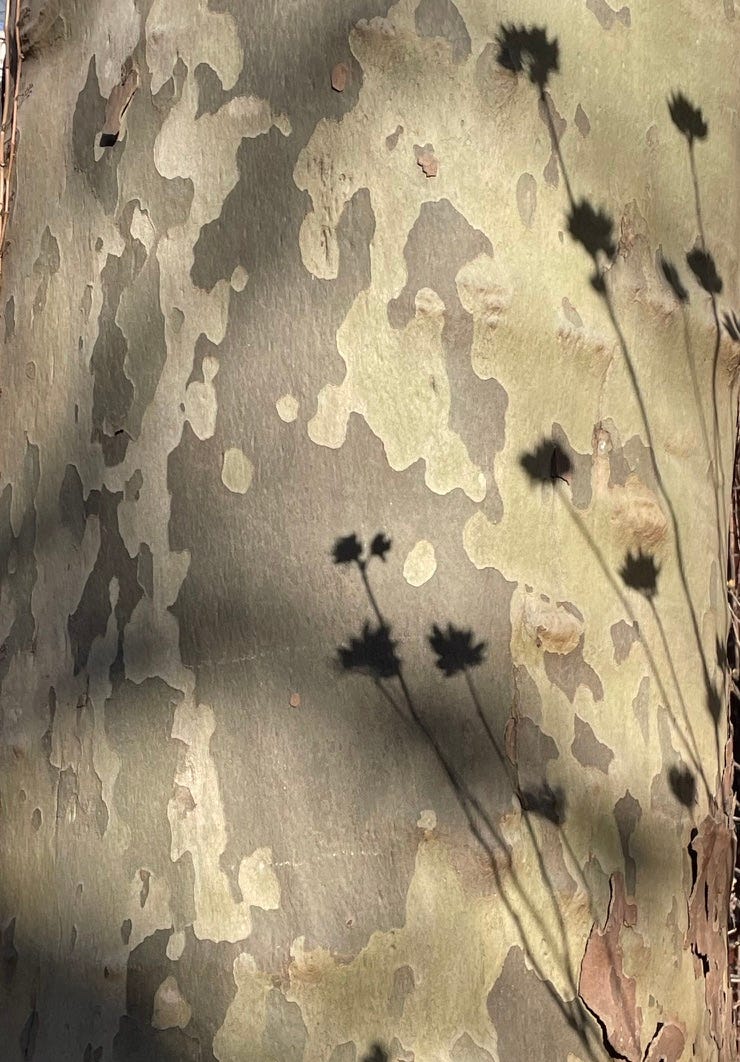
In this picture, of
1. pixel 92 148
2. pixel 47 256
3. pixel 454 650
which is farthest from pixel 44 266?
pixel 454 650

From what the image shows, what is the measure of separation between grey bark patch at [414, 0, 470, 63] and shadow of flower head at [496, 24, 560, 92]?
0.04 meters

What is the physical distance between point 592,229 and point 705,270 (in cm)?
17

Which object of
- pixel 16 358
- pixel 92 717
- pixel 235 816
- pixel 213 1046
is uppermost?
pixel 16 358

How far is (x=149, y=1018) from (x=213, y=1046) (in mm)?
65

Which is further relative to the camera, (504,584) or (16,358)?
(16,358)

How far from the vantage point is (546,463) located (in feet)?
3.55

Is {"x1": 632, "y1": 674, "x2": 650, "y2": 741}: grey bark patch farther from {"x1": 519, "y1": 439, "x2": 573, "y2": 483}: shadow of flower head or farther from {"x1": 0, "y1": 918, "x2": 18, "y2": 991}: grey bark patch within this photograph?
{"x1": 0, "y1": 918, "x2": 18, "y2": 991}: grey bark patch

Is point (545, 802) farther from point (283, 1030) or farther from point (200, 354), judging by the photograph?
point (200, 354)

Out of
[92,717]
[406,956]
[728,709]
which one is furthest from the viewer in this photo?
[728,709]

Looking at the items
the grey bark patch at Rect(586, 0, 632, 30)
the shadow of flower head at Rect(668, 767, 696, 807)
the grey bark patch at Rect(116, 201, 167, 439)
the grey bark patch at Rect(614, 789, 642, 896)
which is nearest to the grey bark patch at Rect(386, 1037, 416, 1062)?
the grey bark patch at Rect(614, 789, 642, 896)

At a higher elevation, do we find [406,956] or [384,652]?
[384,652]

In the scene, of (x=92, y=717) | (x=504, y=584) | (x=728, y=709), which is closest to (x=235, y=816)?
(x=92, y=717)

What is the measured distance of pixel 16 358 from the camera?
125cm

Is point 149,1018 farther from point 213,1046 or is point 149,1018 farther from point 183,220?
point 183,220
